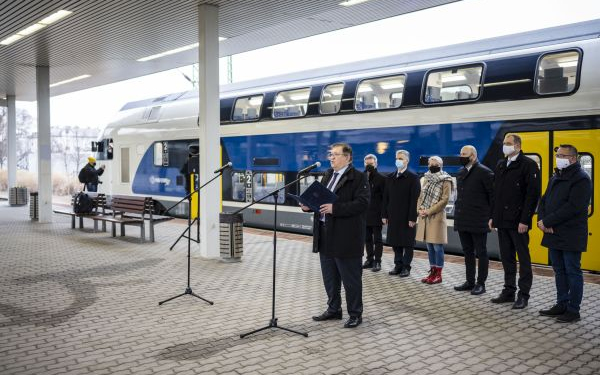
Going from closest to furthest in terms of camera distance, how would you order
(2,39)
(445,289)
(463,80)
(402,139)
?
(445,289)
(463,80)
(402,139)
(2,39)

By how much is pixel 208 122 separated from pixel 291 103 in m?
3.17

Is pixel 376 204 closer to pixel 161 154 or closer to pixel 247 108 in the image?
pixel 247 108

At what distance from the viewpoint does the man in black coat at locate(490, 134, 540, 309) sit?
20.4 ft

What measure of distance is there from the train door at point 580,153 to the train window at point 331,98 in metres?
4.13

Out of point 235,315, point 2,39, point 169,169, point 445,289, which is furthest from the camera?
point 169,169

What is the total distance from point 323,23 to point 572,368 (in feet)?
29.6

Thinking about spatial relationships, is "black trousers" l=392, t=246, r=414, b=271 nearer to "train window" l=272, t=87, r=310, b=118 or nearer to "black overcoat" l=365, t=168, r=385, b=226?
"black overcoat" l=365, t=168, r=385, b=226

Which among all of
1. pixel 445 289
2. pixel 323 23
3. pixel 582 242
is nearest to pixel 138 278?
pixel 445 289

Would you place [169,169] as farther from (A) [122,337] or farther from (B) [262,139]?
(A) [122,337]

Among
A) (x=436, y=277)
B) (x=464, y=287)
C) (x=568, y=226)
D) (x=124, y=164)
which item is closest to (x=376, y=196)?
(x=436, y=277)

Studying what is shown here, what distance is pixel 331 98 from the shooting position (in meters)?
11.6

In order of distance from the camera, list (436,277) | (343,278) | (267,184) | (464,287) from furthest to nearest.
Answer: (267,184), (436,277), (464,287), (343,278)

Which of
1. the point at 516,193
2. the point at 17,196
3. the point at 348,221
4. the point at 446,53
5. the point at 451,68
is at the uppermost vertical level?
the point at 446,53

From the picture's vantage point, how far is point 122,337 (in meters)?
5.25
